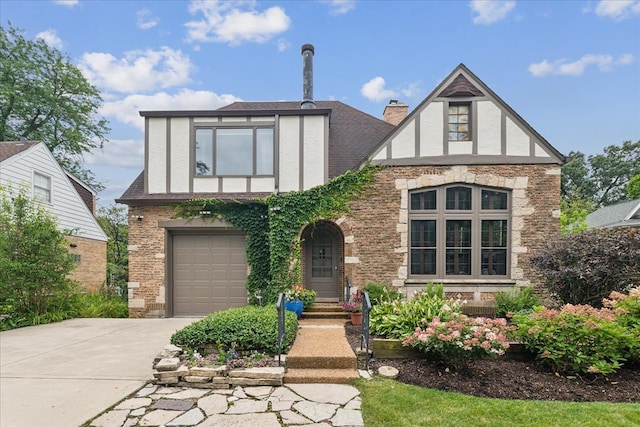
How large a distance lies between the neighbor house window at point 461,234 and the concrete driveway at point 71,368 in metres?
6.38

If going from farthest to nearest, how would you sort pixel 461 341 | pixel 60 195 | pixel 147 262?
pixel 60 195 < pixel 147 262 < pixel 461 341

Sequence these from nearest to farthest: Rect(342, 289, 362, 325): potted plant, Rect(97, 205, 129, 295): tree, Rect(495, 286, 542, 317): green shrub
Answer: Rect(342, 289, 362, 325): potted plant, Rect(495, 286, 542, 317): green shrub, Rect(97, 205, 129, 295): tree

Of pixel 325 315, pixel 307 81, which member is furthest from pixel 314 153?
pixel 325 315

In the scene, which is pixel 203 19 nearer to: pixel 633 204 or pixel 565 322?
pixel 565 322

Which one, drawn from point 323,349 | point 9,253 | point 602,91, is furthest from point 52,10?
point 602,91

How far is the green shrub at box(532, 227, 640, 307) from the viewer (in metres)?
6.94

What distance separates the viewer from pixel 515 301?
26.7 feet

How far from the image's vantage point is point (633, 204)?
18703 millimetres

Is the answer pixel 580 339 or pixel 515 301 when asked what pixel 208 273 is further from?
pixel 580 339

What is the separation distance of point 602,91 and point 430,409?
55.2 ft

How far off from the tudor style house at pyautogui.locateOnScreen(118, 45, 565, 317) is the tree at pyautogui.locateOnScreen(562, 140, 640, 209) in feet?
98.0

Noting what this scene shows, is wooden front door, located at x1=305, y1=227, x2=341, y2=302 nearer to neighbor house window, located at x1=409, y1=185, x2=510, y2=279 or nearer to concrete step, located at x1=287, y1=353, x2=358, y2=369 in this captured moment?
neighbor house window, located at x1=409, y1=185, x2=510, y2=279

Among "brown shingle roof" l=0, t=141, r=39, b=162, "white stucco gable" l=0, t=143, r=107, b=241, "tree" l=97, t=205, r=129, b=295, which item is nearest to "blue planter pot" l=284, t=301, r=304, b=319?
"white stucco gable" l=0, t=143, r=107, b=241

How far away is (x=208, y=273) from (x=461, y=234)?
6.95 meters
